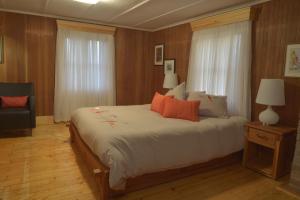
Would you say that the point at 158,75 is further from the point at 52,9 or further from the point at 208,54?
the point at 52,9

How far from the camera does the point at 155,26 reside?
5348mm

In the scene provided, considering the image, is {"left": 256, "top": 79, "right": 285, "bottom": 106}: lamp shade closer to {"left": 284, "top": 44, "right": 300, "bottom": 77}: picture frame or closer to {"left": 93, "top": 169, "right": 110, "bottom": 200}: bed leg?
{"left": 284, "top": 44, "right": 300, "bottom": 77}: picture frame

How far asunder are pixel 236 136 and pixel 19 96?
3970mm

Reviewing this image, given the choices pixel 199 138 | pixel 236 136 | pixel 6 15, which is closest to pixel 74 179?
pixel 199 138

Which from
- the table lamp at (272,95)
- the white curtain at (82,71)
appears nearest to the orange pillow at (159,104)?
the table lamp at (272,95)

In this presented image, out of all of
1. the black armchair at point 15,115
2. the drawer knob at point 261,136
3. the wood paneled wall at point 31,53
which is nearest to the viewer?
the drawer knob at point 261,136

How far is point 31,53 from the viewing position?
14.9 feet

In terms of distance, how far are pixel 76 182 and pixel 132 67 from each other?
373 cm

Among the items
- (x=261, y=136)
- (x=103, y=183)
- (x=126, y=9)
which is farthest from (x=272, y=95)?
(x=126, y=9)

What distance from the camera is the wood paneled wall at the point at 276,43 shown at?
112 inches

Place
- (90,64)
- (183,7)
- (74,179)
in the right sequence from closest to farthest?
(74,179) < (183,7) < (90,64)

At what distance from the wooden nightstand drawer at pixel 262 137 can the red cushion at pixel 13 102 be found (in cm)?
386

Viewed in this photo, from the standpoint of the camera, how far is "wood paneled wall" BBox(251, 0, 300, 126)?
2850mm

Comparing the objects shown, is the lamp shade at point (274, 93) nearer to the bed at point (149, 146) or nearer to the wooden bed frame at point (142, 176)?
the bed at point (149, 146)
